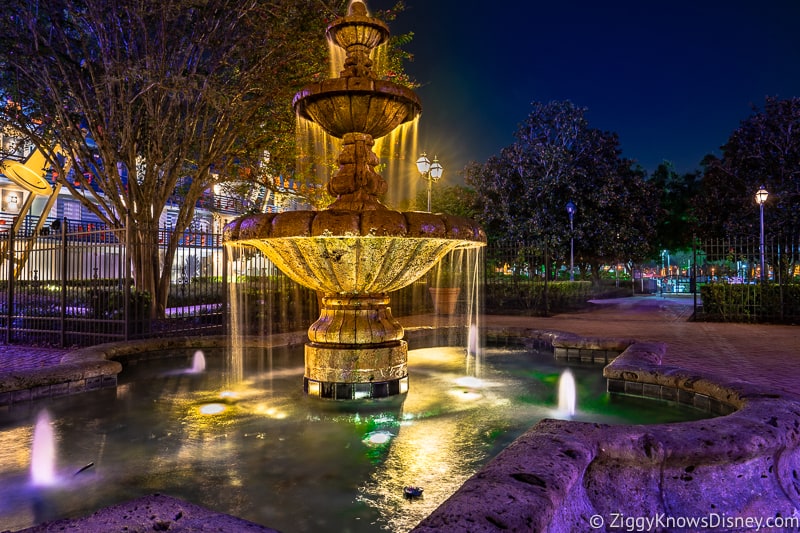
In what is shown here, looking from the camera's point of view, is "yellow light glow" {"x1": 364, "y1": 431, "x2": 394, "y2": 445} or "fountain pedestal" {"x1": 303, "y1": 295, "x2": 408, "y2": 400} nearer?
"yellow light glow" {"x1": 364, "y1": 431, "x2": 394, "y2": 445}

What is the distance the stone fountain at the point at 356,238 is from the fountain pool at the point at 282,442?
0.43 meters

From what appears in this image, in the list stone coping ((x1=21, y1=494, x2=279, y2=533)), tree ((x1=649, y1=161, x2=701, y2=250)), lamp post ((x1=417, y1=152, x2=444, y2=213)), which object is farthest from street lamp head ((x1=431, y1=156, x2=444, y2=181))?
tree ((x1=649, y1=161, x2=701, y2=250))

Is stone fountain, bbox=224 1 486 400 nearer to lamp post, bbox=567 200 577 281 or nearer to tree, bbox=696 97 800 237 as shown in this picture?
lamp post, bbox=567 200 577 281

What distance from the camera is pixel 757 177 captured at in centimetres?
2512

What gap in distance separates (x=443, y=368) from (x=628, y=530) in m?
4.78

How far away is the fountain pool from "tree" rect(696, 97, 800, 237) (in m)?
22.6

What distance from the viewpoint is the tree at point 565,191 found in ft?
91.1

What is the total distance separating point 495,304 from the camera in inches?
750

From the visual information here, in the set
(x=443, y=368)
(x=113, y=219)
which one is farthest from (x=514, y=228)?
(x=443, y=368)

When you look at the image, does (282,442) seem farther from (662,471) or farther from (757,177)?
(757,177)

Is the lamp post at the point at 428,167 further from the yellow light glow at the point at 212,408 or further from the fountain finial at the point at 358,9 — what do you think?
the yellow light glow at the point at 212,408

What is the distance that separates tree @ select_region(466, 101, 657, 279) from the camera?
91.1 ft

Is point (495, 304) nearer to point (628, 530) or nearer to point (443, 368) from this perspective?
point (443, 368)

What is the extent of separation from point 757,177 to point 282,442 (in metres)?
28.0
